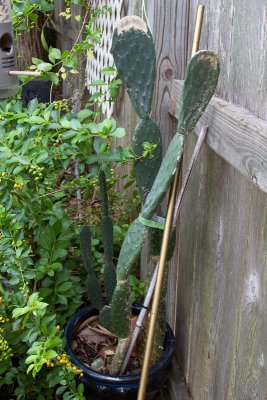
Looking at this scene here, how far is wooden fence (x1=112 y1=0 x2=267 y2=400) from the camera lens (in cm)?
118

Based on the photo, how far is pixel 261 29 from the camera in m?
1.14

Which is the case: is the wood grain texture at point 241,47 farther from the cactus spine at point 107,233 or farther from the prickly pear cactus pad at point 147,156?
the cactus spine at point 107,233

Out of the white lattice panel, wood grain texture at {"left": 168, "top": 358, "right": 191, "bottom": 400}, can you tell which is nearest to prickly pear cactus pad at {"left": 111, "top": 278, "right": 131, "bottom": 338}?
wood grain texture at {"left": 168, "top": 358, "right": 191, "bottom": 400}

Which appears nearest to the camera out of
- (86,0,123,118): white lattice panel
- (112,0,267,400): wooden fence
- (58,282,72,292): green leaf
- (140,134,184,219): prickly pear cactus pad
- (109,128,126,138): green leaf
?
(112,0,267,400): wooden fence

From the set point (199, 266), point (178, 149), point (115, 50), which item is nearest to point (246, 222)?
point (178, 149)

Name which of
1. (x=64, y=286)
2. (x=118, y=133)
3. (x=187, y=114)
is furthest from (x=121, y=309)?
(x=187, y=114)

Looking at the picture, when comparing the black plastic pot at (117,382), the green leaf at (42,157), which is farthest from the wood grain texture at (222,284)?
the green leaf at (42,157)

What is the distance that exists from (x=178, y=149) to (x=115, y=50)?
363 millimetres

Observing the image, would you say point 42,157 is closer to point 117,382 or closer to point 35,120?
point 35,120

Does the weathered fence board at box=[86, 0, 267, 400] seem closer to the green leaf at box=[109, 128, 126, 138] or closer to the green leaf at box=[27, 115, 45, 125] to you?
the green leaf at box=[109, 128, 126, 138]

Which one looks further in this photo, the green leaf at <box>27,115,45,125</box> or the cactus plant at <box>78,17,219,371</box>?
the green leaf at <box>27,115,45,125</box>

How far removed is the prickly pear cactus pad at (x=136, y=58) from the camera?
1.44m

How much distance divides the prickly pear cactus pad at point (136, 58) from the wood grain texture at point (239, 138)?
0.19 metres

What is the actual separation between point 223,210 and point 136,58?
483mm
